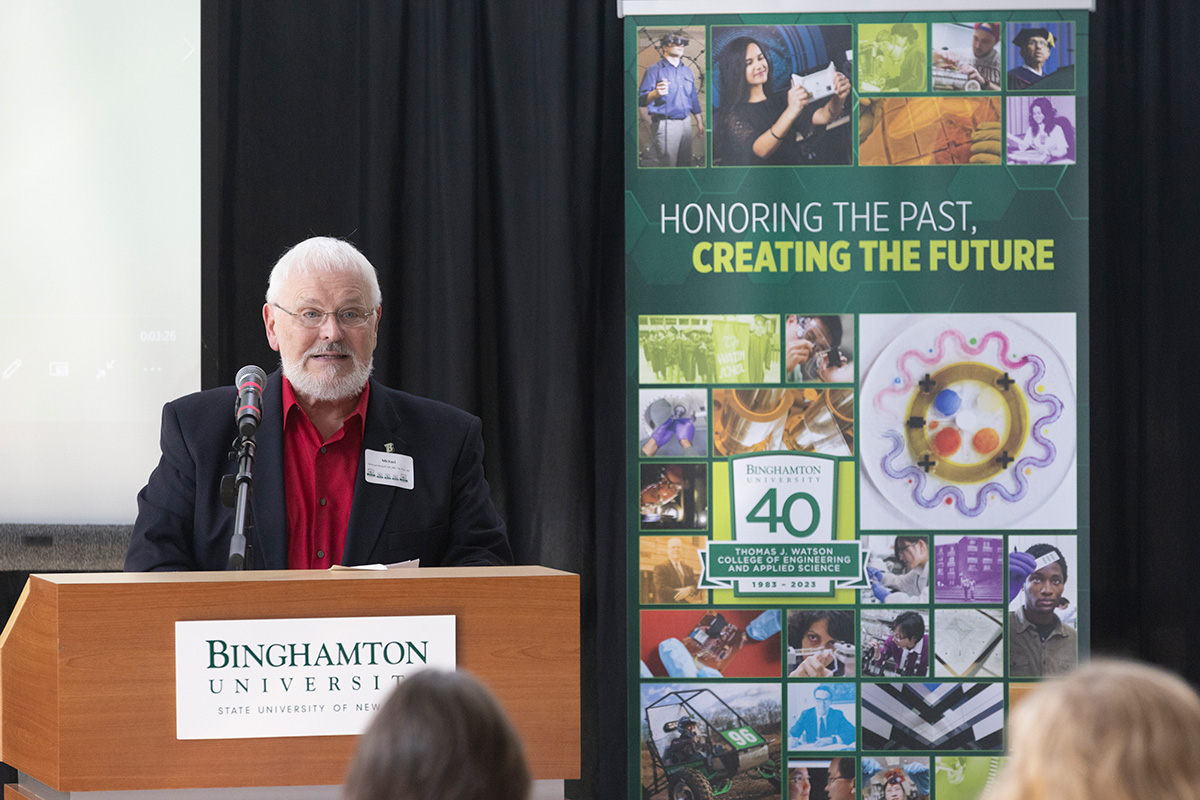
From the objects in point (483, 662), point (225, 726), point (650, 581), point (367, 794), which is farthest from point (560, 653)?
point (650, 581)

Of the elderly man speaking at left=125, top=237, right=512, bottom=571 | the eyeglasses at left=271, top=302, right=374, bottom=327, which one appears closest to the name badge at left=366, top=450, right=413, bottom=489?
the elderly man speaking at left=125, top=237, right=512, bottom=571

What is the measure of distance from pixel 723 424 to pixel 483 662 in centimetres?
191

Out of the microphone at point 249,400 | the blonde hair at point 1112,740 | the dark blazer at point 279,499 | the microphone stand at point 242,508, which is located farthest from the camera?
the dark blazer at point 279,499

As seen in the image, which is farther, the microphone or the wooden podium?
the microphone

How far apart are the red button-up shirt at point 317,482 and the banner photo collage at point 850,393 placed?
45.0 inches

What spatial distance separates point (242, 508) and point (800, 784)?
2.17 meters

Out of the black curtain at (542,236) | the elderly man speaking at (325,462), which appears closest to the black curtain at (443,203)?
the black curtain at (542,236)

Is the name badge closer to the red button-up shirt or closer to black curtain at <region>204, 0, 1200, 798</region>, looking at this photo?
the red button-up shirt

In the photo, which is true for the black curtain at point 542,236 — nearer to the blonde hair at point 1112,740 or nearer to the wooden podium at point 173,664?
the wooden podium at point 173,664

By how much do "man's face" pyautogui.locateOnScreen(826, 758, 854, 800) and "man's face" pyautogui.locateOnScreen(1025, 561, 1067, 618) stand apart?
77cm

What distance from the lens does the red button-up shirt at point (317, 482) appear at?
2.38 meters

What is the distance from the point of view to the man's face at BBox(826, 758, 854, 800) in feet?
11.0

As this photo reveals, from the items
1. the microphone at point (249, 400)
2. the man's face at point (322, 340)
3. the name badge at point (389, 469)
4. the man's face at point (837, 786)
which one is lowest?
the man's face at point (837, 786)

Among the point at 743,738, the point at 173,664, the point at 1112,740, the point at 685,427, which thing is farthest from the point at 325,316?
the point at 1112,740
